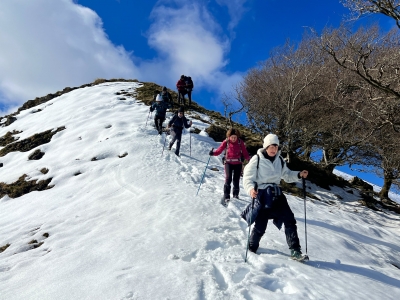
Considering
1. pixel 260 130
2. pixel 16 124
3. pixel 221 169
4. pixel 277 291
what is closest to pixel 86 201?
pixel 221 169

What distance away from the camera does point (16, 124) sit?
2089 centimetres

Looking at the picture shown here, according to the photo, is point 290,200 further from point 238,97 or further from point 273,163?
point 238,97

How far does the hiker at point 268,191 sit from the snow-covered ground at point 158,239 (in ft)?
1.64

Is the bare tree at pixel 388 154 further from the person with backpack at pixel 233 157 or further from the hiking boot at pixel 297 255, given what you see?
the hiking boot at pixel 297 255

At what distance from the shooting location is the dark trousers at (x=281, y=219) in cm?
452

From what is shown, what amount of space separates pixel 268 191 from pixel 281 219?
525mm

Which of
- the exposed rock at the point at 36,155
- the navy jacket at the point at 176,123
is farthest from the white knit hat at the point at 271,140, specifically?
the exposed rock at the point at 36,155

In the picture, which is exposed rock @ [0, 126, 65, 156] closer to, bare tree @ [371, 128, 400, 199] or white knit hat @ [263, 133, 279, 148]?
white knit hat @ [263, 133, 279, 148]

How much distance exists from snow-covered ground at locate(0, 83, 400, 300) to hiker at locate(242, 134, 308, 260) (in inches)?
19.6

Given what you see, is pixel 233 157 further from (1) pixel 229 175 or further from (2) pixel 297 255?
(2) pixel 297 255

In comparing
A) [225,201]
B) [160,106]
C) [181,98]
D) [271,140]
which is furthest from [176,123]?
[181,98]

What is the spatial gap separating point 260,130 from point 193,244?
14593mm

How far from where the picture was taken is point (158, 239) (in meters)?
5.27

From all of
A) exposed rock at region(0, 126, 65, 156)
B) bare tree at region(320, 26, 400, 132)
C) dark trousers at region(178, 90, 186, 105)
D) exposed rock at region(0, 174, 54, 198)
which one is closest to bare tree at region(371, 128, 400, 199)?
bare tree at region(320, 26, 400, 132)
